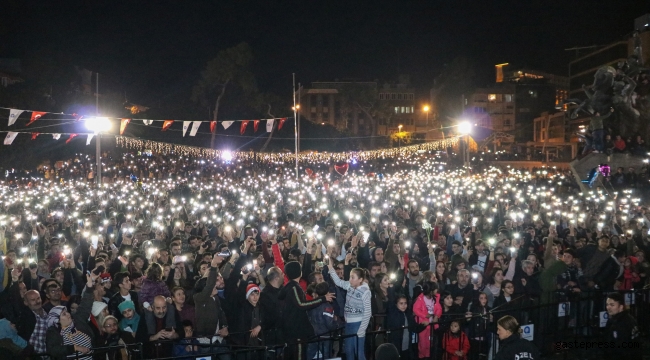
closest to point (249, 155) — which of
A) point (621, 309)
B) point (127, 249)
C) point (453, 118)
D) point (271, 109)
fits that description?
point (271, 109)

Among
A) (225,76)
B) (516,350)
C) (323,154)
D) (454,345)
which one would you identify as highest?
(225,76)

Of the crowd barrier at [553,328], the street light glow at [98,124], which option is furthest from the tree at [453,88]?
the crowd barrier at [553,328]

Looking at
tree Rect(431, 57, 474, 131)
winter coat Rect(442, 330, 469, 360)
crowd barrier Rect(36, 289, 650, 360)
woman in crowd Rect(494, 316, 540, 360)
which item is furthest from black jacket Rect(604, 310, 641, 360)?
tree Rect(431, 57, 474, 131)

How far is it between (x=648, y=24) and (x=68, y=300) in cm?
4312

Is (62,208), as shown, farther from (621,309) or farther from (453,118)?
(453,118)

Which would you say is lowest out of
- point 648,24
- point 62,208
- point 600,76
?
point 62,208

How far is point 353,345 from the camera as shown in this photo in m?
7.33

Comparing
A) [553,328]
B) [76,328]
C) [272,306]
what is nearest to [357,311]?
[272,306]

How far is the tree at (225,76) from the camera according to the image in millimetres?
45375

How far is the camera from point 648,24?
41.5 m

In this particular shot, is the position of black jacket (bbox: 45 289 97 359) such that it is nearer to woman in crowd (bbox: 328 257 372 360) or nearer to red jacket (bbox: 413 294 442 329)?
woman in crowd (bbox: 328 257 372 360)

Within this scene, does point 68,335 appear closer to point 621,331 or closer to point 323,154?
point 621,331

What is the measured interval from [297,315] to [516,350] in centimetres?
238

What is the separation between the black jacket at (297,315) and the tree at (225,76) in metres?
38.6
